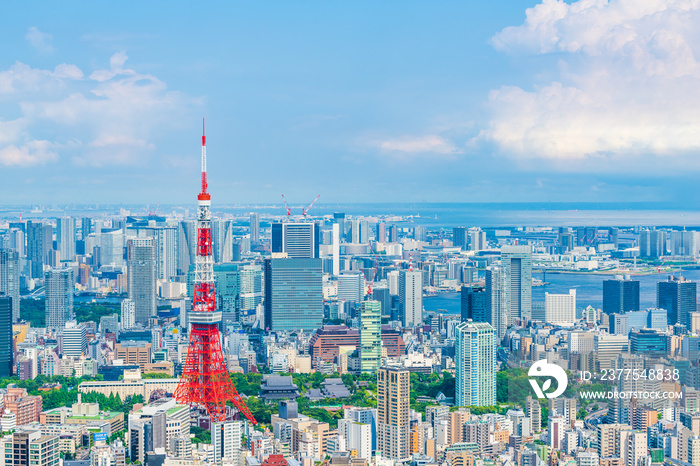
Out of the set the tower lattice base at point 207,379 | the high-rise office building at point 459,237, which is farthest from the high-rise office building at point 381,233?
the tower lattice base at point 207,379

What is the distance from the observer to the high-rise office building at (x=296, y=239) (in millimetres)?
20766

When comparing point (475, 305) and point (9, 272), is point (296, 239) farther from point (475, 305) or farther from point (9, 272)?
point (475, 305)

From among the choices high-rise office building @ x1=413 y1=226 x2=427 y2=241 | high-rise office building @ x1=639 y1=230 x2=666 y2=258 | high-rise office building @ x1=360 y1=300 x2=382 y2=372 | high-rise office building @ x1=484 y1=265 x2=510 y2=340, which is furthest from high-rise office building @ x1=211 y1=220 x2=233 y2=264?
high-rise office building @ x1=639 y1=230 x2=666 y2=258

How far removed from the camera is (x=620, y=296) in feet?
50.8

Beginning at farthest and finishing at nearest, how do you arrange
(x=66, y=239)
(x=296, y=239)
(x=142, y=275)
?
(x=66, y=239)
(x=296, y=239)
(x=142, y=275)

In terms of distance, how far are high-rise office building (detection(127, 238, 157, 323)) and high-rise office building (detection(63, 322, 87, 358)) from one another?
3.20 metres

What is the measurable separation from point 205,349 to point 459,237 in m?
15.7

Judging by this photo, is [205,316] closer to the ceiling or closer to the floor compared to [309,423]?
closer to the ceiling

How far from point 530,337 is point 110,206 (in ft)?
36.3

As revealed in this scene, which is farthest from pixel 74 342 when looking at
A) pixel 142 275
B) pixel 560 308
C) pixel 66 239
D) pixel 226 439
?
pixel 66 239

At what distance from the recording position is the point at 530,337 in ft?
37.8

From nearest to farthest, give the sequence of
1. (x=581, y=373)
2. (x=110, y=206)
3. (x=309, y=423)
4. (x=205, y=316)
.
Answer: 1. (x=581, y=373)
2. (x=309, y=423)
3. (x=205, y=316)
4. (x=110, y=206)

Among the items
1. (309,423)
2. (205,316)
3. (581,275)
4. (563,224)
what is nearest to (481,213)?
(563,224)

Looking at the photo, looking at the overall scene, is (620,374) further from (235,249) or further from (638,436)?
(235,249)
